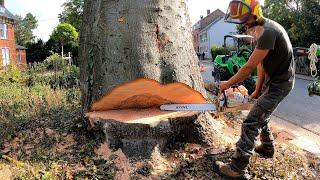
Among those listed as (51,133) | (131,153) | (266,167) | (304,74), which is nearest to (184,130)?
(131,153)

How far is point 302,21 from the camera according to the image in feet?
65.6

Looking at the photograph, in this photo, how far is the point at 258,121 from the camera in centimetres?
381

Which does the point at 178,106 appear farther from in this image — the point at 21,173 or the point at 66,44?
the point at 66,44

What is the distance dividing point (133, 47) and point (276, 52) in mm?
1450

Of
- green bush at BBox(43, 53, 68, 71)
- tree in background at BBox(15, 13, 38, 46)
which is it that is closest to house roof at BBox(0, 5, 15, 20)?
green bush at BBox(43, 53, 68, 71)

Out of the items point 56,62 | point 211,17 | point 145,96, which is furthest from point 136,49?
point 211,17

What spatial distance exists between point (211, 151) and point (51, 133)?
1902mm

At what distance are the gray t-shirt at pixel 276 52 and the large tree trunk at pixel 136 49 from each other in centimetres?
91

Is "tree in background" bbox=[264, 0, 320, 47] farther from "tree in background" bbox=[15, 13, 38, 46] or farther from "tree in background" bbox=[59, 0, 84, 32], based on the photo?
"tree in background" bbox=[15, 13, 38, 46]

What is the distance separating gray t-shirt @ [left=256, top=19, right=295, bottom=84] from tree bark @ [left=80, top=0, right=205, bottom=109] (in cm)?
91

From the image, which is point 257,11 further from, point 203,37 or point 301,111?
point 203,37

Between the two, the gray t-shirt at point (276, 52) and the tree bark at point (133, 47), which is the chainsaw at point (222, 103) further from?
the gray t-shirt at point (276, 52)

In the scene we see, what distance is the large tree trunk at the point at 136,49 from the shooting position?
412cm

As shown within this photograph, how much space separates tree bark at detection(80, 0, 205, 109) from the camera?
412 cm
